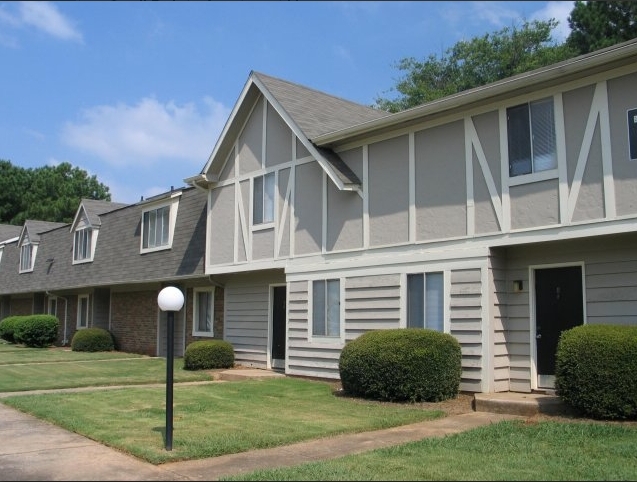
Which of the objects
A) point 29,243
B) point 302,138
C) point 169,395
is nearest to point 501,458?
point 169,395

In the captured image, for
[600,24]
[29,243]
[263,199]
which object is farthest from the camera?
[29,243]

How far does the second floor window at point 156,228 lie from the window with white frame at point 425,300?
12.1 m

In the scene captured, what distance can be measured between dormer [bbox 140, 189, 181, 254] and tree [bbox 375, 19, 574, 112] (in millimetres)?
19277

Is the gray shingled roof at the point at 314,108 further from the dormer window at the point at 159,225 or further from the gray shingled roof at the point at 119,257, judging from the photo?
the dormer window at the point at 159,225

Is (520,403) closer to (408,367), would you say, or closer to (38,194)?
(408,367)

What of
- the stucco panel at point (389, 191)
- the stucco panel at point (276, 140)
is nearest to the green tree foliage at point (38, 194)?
the stucco panel at point (276, 140)

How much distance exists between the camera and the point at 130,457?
25.7 feet

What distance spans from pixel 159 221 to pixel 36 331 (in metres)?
10.1

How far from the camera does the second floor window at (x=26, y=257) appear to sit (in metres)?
36.4

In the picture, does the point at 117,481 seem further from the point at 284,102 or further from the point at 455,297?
the point at 284,102

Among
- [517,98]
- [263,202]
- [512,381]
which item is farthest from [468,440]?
[263,202]

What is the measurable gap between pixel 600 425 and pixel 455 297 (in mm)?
4263

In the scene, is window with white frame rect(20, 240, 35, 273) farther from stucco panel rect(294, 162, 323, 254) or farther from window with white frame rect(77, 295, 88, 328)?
stucco panel rect(294, 162, 323, 254)

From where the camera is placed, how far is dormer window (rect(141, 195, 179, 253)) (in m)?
23.3
